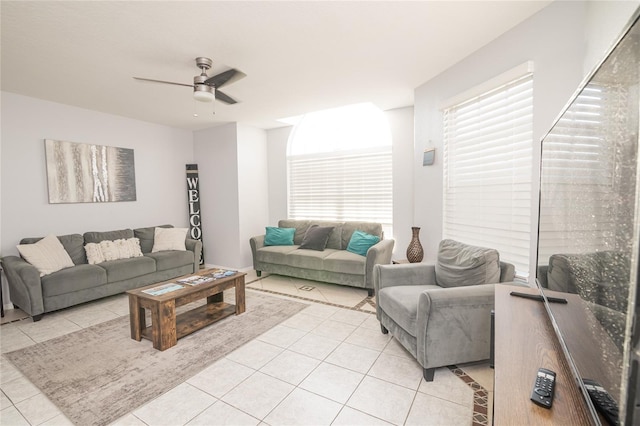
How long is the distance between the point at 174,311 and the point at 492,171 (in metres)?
3.06

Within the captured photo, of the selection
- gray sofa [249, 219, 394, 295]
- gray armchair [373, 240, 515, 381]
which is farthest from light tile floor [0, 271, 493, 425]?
gray sofa [249, 219, 394, 295]

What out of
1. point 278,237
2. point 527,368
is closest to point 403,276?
point 527,368

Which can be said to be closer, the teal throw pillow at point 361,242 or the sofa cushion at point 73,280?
the sofa cushion at point 73,280

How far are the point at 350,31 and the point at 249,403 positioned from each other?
2.79 meters

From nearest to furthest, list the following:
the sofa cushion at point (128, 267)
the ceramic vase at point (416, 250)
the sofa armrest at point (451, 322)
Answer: the sofa armrest at point (451, 322)
the ceramic vase at point (416, 250)
the sofa cushion at point (128, 267)

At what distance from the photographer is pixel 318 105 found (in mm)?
4168

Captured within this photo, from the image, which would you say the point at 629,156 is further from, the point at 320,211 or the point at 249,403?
the point at 320,211

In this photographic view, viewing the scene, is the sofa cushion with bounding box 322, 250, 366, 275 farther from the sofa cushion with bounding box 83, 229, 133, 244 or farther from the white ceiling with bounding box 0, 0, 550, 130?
the sofa cushion with bounding box 83, 229, 133, 244

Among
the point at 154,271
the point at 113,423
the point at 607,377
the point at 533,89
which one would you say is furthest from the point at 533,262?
the point at 154,271

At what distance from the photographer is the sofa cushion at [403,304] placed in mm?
2140

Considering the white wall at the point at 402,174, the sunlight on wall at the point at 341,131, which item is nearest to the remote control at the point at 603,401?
the white wall at the point at 402,174

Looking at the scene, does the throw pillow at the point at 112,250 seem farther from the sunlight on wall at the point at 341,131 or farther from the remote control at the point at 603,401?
the remote control at the point at 603,401

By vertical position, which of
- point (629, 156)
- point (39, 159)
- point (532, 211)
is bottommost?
point (532, 211)

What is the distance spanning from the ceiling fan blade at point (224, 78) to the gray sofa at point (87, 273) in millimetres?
2699
